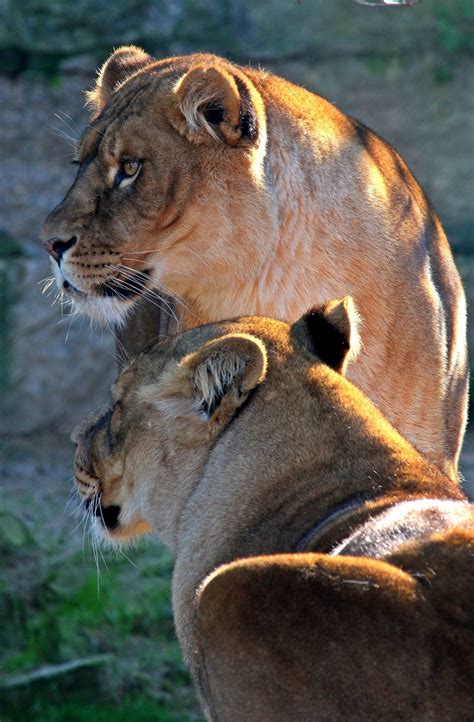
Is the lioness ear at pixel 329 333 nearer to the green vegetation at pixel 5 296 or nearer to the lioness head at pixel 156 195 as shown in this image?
the lioness head at pixel 156 195

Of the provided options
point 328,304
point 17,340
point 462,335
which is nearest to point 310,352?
point 328,304

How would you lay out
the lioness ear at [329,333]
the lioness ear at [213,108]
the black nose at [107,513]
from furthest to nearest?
the lioness ear at [213,108], the black nose at [107,513], the lioness ear at [329,333]

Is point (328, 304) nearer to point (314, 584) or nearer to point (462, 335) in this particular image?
point (314, 584)

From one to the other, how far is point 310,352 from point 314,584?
67cm

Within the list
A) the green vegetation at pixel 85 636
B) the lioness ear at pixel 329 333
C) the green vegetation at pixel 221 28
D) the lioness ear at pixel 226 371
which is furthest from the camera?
the green vegetation at pixel 221 28

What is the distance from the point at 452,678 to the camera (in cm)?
200

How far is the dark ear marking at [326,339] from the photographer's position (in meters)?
2.74

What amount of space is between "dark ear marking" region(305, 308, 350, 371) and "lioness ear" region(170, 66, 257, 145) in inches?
32.8

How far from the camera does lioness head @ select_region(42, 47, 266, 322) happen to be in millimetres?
3453

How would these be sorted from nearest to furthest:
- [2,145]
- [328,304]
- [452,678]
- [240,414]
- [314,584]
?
[452,678] < [314,584] < [240,414] < [328,304] < [2,145]

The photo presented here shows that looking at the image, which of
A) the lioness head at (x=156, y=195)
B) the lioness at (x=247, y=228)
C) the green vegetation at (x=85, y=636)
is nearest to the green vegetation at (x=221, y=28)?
the green vegetation at (x=85, y=636)

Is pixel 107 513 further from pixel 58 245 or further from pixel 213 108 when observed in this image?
pixel 213 108

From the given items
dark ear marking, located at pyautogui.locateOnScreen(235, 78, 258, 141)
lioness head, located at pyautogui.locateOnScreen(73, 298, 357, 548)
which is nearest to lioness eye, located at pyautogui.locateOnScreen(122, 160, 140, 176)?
dark ear marking, located at pyautogui.locateOnScreen(235, 78, 258, 141)

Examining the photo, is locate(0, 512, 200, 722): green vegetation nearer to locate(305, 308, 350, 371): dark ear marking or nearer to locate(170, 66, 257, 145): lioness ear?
locate(170, 66, 257, 145): lioness ear
